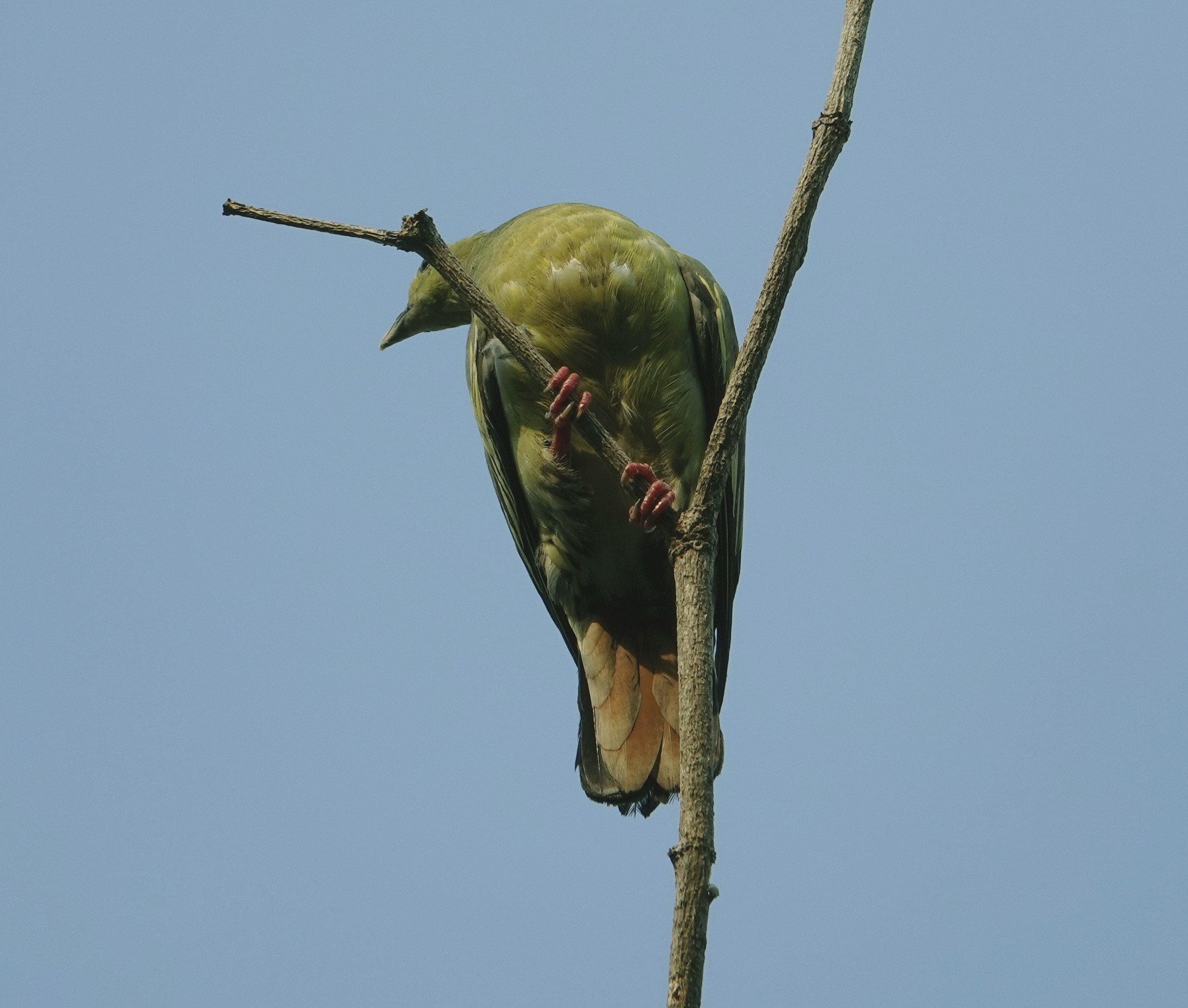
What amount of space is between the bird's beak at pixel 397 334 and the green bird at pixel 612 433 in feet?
3.22

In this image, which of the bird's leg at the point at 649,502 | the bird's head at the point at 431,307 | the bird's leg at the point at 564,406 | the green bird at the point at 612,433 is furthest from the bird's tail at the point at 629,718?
the bird's head at the point at 431,307

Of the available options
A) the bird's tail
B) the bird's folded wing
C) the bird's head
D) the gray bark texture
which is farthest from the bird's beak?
the gray bark texture

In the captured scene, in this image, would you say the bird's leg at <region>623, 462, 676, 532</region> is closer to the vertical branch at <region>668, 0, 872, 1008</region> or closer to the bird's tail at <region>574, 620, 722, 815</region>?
the bird's tail at <region>574, 620, 722, 815</region>

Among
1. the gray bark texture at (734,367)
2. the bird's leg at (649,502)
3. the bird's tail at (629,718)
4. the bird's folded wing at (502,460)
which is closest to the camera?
the gray bark texture at (734,367)

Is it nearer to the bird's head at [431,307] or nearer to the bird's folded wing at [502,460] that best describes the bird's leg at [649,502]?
the bird's folded wing at [502,460]

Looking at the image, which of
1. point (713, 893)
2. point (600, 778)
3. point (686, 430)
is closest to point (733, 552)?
point (686, 430)

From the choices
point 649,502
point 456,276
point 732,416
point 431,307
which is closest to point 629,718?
point 649,502

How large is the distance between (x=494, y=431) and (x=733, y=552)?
95cm

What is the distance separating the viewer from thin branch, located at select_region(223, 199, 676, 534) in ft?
9.72

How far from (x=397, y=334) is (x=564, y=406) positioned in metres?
1.90

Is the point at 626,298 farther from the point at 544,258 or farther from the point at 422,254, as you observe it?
the point at 422,254

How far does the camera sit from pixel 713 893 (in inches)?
106

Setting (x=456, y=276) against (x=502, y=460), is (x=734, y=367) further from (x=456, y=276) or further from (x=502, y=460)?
(x=502, y=460)

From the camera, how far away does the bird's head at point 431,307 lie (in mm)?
5832
